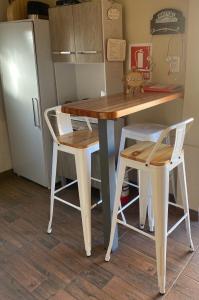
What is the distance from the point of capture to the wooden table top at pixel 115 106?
1.63 meters

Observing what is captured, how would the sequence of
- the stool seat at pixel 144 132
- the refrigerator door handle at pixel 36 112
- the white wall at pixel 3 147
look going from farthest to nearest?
the white wall at pixel 3 147 → the refrigerator door handle at pixel 36 112 → the stool seat at pixel 144 132

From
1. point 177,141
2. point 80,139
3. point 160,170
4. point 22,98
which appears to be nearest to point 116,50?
point 80,139

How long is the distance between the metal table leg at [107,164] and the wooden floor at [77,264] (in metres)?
0.30

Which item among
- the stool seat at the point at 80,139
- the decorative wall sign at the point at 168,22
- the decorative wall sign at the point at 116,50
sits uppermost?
the decorative wall sign at the point at 168,22

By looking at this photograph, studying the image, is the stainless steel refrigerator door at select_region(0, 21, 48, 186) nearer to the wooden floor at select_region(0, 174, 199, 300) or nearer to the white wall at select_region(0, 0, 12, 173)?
the white wall at select_region(0, 0, 12, 173)

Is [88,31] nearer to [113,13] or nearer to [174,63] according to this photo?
[113,13]

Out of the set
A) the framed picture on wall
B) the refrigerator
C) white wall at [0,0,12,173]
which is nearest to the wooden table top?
the framed picture on wall

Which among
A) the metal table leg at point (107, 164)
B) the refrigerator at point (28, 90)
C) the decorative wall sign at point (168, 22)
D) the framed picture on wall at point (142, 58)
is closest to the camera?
the metal table leg at point (107, 164)

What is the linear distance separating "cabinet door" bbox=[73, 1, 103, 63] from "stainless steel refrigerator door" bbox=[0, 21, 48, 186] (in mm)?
433

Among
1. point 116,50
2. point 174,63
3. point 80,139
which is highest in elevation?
point 116,50

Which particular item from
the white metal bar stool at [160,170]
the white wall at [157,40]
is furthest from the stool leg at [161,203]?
the white wall at [157,40]

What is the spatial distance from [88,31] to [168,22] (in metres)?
0.68

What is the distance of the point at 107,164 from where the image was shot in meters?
1.88

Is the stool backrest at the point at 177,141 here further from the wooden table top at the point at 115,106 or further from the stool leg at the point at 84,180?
the stool leg at the point at 84,180
